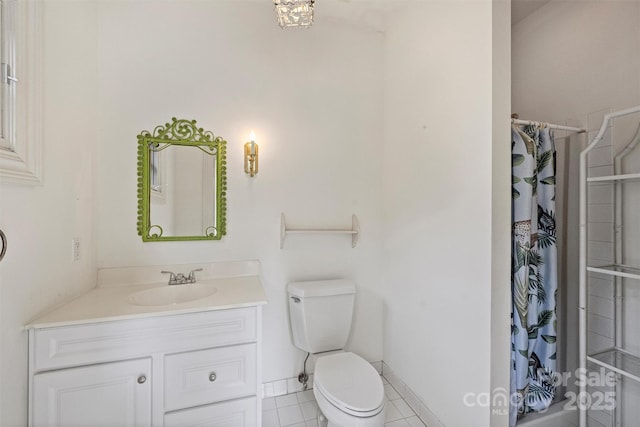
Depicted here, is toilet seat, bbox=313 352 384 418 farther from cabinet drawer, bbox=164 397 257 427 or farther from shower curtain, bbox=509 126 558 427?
shower curtain, bbox=509 126 558 427

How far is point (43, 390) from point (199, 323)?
58 cm

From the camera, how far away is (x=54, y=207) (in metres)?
→ 1.20

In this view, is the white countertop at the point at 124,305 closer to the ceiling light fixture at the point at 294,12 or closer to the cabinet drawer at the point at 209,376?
the cabinet drawer at the point at 209,376

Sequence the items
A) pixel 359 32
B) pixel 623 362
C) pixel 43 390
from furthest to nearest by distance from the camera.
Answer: pixel 359 32, pixel 623 362, pixel 43 390

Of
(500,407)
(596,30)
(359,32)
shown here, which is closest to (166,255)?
(500,407)

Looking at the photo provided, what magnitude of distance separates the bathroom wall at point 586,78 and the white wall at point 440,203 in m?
0.81

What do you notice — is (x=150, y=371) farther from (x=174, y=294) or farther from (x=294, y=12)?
(x=294, y=12)

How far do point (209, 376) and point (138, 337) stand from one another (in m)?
0.36

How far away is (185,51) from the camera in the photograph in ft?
5.61

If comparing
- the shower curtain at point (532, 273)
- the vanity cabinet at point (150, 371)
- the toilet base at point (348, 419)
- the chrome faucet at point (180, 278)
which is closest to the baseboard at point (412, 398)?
the shower curtain at point (532, 273)

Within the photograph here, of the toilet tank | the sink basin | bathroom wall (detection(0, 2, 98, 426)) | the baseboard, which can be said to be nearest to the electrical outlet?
bathroom wall (detection(0, 2, 98, 426))

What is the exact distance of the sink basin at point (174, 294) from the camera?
4.83 ft

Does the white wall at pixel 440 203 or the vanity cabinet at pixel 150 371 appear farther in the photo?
the white wall at pixel 440 203

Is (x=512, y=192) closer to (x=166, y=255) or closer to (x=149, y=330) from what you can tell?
(x=149, y=330)
